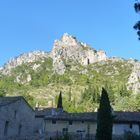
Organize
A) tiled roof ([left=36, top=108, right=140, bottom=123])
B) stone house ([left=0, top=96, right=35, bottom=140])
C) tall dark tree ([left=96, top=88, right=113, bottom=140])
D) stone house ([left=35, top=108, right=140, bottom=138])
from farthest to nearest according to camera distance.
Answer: tiled roof ([left=36, top=108, right=140, bottom=123]) < stone house ([left=35, top=108, right=140, bottom=138]) < stone house ([left=0, top=96, right=35, bottom=140]) < tall dark tree ([left=96, top=88, right=113, bottom=140])

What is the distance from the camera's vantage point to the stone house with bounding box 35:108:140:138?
184 ft

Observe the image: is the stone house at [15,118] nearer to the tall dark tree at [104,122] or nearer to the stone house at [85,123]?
the stone house at [85,123]

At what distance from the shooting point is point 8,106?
56219mm

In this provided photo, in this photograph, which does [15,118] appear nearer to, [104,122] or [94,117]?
[94,117]

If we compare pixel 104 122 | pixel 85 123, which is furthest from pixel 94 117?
pixel 104 122

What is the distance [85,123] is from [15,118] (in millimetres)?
12349

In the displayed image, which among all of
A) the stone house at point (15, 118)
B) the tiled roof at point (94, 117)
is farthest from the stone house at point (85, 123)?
the stone house at point (15, 118)

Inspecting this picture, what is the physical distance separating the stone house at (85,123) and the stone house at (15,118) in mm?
3380

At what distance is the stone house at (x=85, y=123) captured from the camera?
56.0 m

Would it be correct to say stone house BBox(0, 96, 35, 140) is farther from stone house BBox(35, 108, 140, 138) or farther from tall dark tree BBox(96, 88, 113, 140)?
tall dark tree BBox(96, 88, 113, 140)

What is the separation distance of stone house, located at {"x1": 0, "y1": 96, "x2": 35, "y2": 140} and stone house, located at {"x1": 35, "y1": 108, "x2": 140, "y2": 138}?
11.1ft

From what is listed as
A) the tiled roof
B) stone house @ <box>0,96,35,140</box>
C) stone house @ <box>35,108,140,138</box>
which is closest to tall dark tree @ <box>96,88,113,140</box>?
stone house @ <box>35,108,140,138</box>

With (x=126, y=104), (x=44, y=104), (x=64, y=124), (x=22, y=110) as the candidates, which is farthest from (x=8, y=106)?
(x=44, y=104)

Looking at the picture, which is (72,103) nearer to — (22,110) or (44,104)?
(44,104)
